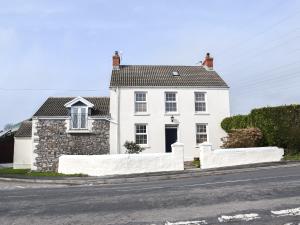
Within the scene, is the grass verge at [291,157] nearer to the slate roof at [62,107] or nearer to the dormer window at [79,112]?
the slate roof at [62,107]

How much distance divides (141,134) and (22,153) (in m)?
12.1

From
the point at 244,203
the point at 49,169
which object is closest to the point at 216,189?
the point at 244,203

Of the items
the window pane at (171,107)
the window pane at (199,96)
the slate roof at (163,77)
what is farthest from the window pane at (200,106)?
the window pane at (171,107)

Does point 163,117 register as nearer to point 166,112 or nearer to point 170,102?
point 166,112

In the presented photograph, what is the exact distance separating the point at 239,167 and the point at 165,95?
11242 mm

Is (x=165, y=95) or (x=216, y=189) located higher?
(x=165, y=95)

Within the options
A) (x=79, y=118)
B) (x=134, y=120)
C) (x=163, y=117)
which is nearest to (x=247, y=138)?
(x=163, y=117)

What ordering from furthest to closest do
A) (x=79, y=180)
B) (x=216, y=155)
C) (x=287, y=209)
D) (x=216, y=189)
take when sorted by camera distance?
(x=216, y=155), (x=79, y=180), (x=216, y=189), (x=287, y=209)

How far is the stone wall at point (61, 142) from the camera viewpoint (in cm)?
2781

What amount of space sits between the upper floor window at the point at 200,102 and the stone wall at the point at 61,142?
734 centimetres

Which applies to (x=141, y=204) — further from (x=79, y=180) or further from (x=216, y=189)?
(x=79, y=180)

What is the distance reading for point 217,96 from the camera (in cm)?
2941

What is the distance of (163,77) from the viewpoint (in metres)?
30.6

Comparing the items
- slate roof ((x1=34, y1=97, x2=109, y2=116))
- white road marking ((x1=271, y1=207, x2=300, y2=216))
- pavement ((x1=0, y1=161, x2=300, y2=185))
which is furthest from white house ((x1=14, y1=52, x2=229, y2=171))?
white road marking ((x1=271, y1=207, x2=300, y2=216))
